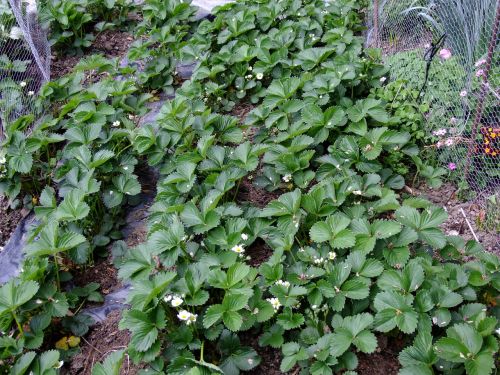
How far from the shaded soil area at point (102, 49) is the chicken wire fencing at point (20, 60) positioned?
0.21m

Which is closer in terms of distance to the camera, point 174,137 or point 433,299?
point 433,299

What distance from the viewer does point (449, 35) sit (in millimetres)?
3373

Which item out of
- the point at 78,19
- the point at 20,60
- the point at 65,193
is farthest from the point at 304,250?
the point at 78,19

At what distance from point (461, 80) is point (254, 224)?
1490 mm

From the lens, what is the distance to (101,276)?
2.81m

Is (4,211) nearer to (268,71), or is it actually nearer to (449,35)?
(268,71)

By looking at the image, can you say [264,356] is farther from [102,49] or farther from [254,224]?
[102,49]

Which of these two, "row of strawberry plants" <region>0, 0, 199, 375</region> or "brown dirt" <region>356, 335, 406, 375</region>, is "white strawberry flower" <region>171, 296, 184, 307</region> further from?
"brown dirt" <region>356, 335, 406, 375</region>

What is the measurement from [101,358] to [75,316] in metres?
0.26

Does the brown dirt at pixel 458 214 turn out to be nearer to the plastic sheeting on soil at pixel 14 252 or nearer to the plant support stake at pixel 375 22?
the plant support stake at pixel 375 22

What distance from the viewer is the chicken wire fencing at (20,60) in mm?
3773

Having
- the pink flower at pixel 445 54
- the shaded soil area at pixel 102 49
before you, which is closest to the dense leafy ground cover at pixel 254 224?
the pink flower at pixel 445 54

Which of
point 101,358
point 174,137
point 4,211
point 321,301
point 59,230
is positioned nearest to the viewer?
point 321,301

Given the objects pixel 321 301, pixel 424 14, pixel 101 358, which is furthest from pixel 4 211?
pixel 424 14
